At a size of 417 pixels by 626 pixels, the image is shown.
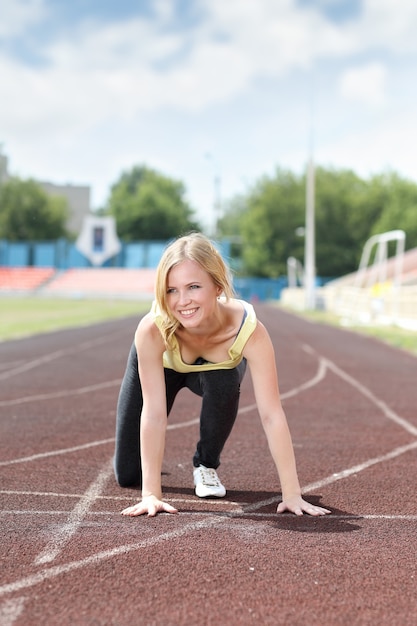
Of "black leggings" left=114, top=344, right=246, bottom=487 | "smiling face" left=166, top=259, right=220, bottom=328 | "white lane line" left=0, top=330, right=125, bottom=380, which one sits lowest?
"white lane line" left=0, top=330, right=125, bottom=380

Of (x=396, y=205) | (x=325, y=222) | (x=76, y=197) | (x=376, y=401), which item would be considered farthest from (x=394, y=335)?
(x=76, y=197)

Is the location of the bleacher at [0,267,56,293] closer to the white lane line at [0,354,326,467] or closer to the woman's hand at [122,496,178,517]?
the white lane line at [0,354,326,467]

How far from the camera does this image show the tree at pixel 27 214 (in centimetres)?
8569

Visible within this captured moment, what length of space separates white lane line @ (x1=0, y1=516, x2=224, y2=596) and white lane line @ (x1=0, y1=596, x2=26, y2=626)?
9cm

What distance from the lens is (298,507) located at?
4.12 meters

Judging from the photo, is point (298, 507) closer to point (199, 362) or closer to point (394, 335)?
point (199, 362)

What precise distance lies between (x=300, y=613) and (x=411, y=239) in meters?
74.5

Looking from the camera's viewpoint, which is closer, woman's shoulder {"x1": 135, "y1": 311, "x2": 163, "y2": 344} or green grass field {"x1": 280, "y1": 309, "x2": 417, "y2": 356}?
woman's shoulder {"x1": 135, "y1": 311, "x2": 163, "y2": 344}

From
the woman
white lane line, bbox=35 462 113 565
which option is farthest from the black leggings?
white lane line, bbox=35 462 113 565

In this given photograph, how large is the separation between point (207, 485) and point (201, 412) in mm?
427

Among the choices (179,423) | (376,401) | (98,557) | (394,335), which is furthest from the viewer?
(394,335)

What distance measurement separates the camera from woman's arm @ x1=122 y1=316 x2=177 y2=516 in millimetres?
4055

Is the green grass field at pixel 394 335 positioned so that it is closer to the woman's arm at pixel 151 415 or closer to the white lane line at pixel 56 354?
the white lane line at pixel 56 354

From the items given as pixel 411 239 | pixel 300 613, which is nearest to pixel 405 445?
pixel 300 613
